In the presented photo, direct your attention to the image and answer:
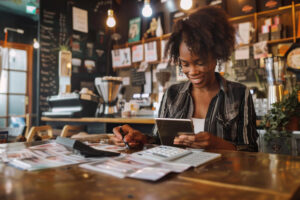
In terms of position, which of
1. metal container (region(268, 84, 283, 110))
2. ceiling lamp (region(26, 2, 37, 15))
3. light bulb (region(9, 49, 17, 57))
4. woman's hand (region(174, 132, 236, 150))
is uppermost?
ceiling lamp (region(26, 2, 37, 15))

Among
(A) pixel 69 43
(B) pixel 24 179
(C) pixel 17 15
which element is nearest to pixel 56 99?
(A) pixel 69 43

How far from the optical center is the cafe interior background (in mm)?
3209

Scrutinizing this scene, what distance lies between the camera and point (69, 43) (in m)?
4.80

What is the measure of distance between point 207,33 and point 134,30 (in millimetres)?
4369

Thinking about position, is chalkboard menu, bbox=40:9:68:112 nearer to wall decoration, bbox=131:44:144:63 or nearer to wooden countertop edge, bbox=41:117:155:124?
wooden countertop edge, bbox=41:117:155:124

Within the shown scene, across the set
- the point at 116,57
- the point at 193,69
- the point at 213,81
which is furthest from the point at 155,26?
the point at 193,69

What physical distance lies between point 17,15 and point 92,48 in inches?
114

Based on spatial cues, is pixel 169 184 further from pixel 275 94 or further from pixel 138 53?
pixel 138 53

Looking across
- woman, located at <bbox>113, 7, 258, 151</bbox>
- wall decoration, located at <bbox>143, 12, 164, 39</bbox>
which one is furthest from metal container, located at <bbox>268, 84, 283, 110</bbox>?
wall decoration, located at <bbox>143, 12, 164, 39</bbox>

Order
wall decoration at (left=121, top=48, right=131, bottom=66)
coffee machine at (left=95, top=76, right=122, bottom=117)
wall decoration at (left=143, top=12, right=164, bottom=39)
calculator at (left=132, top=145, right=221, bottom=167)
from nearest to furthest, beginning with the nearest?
calculator at (left=132, top=145, right=221, bottom=167) < coffee machine at (left=95, top=76, right=122, bottom=117) < wall decoration at (left=143, top=12, right=164, bottom=39) < wall decoration at (left=121, top=48, right=131, bottom=66)

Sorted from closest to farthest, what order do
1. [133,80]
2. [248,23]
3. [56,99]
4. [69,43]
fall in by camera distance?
[56,99] < [248,23] < [69,43] < [133,80]

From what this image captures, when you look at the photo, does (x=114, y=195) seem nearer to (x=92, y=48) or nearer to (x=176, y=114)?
(x=176, y=114)

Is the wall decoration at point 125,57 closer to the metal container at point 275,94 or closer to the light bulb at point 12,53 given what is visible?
the light bulb at point 12,53

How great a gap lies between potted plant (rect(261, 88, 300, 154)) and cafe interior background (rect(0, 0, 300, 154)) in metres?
0.27
